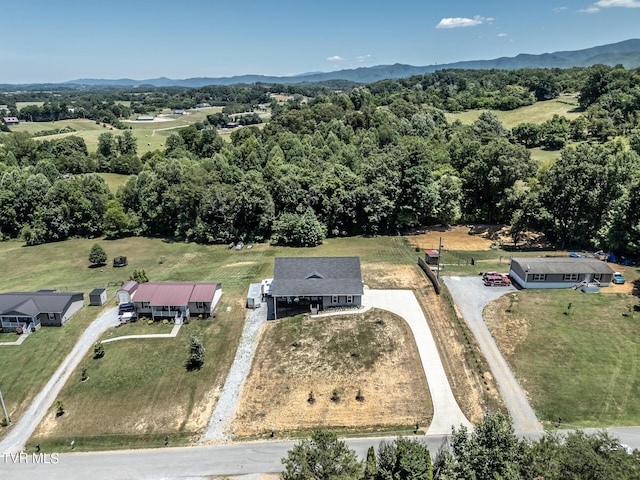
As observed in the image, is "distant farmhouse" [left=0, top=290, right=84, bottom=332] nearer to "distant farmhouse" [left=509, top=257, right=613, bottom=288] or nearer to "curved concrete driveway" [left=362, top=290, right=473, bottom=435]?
"curved concrete driveway" [left=362, top=290, right=473, bottom=435]

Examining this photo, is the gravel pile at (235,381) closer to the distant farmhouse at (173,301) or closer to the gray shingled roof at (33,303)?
the distant farmhouse at (173,301)

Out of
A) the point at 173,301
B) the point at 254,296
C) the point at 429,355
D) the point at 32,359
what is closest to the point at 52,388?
the point at 32,359

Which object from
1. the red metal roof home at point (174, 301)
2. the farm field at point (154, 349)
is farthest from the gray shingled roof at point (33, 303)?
the red metal roof home at point (174, 301)

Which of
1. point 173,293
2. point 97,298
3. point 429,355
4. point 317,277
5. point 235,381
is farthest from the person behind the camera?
point 97,298

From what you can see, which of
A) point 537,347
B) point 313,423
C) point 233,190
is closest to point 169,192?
point 233,190

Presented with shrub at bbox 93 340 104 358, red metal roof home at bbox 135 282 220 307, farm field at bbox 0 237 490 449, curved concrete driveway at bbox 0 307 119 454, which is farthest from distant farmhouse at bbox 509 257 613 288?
curved concrete driveway at bbox 0 307 119 454

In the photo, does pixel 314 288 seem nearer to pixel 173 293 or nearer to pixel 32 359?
pixel 173 293

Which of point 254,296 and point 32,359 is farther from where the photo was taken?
point 254,296

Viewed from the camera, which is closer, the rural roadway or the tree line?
the tree line
